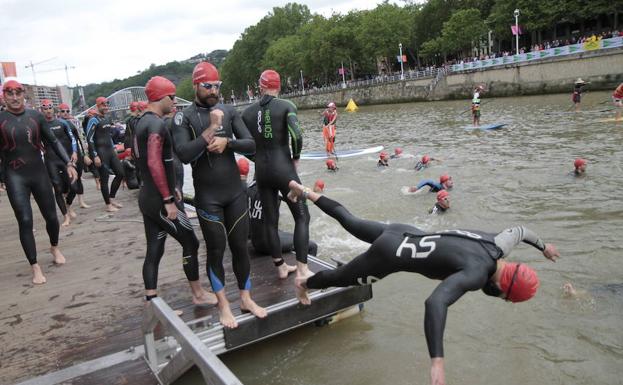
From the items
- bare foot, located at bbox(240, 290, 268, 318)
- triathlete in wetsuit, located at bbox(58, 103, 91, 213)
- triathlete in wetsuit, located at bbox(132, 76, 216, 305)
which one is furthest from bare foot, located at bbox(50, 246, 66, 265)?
bare foot, located at bbox(240, 290, 268, 318)

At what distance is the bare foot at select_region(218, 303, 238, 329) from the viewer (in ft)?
13.6

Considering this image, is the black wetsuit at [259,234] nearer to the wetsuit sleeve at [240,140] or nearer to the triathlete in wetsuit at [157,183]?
the triathlete in wetsuit at [157,183]

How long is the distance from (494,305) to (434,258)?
8.42ft

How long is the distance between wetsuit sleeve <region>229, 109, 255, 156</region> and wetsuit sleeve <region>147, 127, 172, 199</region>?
616mm

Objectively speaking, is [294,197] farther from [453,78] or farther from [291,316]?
[453,78]

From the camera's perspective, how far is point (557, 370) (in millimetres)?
4230

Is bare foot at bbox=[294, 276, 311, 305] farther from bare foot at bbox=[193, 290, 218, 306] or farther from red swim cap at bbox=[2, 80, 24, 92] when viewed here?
red swim cap at bbox=[2, 80, 24, 92]

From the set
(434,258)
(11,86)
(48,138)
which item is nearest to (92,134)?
(48,138)

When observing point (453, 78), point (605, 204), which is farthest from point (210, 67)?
point (453, 78)

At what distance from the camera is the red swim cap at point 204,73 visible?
397cm

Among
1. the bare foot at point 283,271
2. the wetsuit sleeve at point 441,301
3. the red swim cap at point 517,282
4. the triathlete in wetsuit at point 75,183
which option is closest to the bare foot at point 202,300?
the bare foot at point 283,271

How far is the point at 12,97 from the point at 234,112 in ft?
10.3

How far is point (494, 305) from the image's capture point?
550cm

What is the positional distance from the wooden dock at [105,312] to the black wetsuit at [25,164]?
79 centimetres
